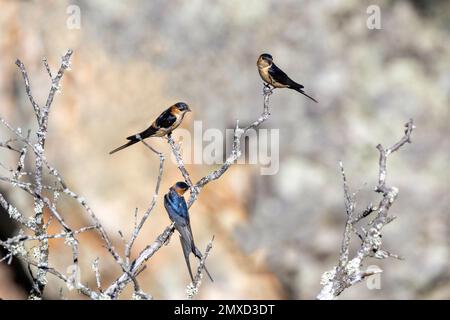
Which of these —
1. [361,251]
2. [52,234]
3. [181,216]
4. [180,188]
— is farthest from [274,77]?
[52,234]

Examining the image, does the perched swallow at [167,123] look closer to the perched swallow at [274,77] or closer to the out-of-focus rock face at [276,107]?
the perched swallow at [274,77]

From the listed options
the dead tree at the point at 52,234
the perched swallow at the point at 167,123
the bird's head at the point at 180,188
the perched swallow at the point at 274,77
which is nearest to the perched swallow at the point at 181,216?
the bird's head at the point at 180,188

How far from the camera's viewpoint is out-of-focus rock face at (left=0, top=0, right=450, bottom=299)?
16000 mm

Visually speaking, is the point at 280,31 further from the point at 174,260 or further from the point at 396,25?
the point at 174,260

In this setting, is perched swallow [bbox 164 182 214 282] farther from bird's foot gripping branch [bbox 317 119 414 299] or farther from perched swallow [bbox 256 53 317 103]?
perched swallow [bbox 256 53 317 103]

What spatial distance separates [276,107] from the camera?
16.5 metres

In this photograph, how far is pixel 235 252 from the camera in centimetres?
1611

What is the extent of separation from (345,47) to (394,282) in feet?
14.3

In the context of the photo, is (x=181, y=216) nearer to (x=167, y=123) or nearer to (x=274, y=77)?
(x=167, y=123)

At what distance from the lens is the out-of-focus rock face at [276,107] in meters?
16.0

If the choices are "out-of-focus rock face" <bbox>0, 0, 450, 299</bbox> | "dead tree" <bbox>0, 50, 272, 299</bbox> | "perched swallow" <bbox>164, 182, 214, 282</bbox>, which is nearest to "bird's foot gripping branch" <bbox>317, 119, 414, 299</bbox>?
"dead tree" <bbox>0, 50, 272, 299</bbox>

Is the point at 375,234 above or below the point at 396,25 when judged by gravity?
below
